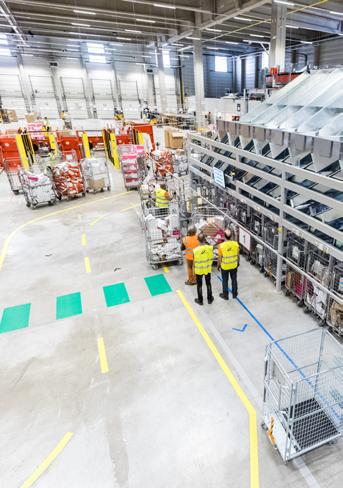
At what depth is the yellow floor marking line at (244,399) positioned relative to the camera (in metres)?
3.72

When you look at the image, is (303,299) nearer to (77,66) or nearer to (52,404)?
(52,404)

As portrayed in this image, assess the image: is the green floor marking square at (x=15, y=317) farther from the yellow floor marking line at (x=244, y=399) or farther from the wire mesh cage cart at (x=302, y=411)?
the wire mesh cage cart at (x=302, y=411)

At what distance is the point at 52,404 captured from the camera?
4.78m

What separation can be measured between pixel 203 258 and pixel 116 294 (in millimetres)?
2539

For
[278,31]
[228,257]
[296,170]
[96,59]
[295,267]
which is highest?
[96,59]

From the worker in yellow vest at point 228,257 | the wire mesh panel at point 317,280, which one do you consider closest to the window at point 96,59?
the worker in yellow vest at point 228,257

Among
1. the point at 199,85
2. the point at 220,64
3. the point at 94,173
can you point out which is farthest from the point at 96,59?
the point at 94,173

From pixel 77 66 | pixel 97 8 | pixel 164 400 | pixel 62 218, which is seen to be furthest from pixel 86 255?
pixel 77 66

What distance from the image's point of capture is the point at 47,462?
3973 mm

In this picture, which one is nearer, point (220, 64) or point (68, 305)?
point (68, 305)

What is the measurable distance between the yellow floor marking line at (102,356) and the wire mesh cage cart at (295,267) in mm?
4150

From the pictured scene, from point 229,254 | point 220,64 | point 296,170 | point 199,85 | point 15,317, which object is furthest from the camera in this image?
point 220,64

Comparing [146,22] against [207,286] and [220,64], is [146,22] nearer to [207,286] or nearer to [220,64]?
[220,64]

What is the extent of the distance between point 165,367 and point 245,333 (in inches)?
68.9
